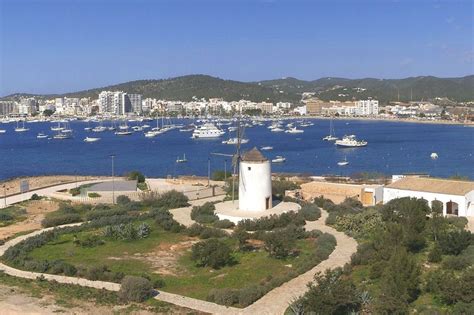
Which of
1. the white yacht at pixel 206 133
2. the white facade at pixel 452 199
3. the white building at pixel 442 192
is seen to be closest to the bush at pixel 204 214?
the white building at pixel 442 192

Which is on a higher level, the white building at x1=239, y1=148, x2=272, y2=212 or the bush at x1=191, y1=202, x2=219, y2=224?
the white building at x1=239, y1=148, x2=272, y2=212

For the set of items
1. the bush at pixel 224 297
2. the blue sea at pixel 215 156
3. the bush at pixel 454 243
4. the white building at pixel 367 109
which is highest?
the white building at pixel 367 109

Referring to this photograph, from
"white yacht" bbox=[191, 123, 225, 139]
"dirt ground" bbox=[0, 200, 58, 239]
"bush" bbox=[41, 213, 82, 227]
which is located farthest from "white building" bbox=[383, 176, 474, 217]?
"white yacht" bbox=[191, 123, 225, 139]

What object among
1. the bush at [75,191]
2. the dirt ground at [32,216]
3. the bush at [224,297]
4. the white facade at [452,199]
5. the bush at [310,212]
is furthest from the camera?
the bush at [75,191]

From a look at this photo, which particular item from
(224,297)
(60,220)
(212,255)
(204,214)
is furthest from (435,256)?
(60,220)

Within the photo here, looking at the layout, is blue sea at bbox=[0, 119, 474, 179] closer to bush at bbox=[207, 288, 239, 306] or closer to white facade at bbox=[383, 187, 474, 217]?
white facade at bbox=[383, 187, 474, 217]

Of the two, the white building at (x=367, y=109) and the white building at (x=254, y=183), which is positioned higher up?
the white building at (x=367, y=109)

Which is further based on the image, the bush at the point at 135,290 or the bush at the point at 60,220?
the bush at the point at 60,220

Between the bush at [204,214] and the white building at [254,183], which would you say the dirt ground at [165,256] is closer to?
the bush at [204,214]
